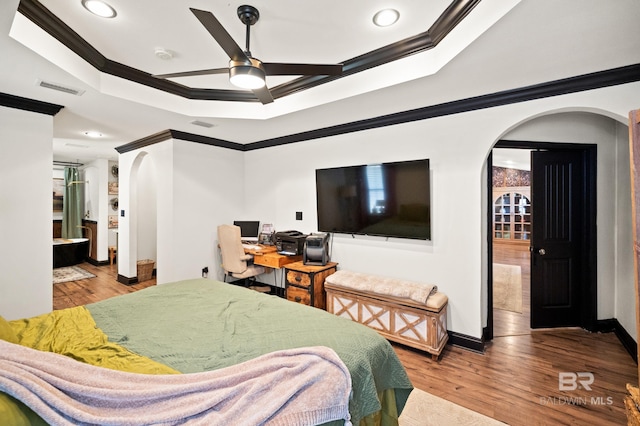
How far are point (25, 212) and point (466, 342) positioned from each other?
15.1 feet

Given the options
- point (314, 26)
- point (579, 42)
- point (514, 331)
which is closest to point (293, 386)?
point (314, 26)

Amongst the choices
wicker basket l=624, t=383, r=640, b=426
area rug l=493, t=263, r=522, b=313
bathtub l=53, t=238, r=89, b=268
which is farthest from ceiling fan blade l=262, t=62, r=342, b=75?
bathtub l=53, t=238, r=89, b=268

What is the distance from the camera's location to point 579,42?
1822 millimetres

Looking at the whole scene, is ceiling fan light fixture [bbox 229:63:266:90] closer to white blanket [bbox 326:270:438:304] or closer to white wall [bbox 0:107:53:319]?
white blanket [bbox 326:270:438:304]

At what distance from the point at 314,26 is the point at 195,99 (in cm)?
180

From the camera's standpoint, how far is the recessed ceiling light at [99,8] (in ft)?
5.88

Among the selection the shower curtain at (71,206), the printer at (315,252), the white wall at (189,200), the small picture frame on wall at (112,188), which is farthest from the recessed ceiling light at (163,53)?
the shower curtain at (71,206)

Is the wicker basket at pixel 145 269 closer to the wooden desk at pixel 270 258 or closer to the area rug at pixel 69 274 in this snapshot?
the area rug at pixel 69 274

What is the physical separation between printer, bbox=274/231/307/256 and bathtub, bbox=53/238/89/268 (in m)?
5.53

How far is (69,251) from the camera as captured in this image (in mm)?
6438

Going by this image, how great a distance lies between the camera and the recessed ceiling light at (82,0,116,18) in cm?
179

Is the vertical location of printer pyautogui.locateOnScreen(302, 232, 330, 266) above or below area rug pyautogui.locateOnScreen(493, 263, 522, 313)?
above

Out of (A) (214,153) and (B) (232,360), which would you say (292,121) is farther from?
(B) (232,360)

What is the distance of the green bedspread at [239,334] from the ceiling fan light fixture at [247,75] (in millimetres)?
1496
